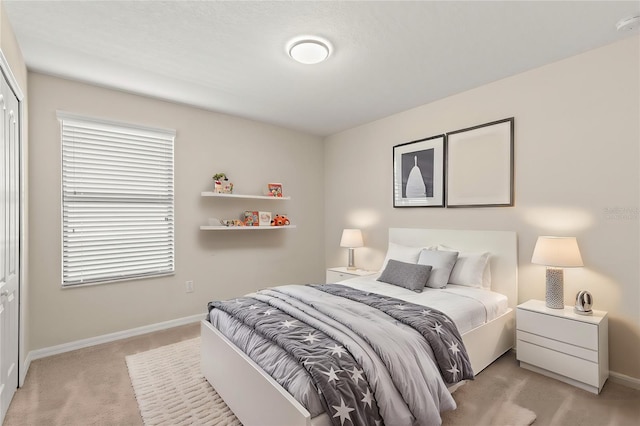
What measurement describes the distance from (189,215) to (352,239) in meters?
2.08

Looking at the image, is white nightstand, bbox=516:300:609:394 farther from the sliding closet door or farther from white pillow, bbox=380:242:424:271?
the sliding closet door

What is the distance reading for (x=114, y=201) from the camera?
3359 mm

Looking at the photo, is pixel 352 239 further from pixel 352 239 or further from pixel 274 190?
pixel 274 190

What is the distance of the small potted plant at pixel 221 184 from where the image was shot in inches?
155

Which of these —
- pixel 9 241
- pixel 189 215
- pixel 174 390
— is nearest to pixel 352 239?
pixel 189 215

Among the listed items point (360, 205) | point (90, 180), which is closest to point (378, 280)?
point (360, 205)

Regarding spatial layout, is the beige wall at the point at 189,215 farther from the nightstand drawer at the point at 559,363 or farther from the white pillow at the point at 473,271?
the nightstand drawer at the point at 559,363

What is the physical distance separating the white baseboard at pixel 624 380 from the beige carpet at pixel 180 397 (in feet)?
3.26

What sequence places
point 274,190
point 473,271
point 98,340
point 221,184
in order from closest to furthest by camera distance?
point 473,271 < point 98,340 < point 221,184 < point 274,190

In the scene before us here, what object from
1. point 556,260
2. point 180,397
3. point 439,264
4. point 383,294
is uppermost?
point 556,260

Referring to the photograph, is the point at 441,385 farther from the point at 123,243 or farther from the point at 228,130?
the point at 228,130

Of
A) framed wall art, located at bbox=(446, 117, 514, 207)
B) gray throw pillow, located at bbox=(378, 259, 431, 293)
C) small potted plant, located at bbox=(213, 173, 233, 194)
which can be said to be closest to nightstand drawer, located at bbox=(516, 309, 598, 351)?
gray throw pillow, located at bbox=(378, 259, 431, 293)

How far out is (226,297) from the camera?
4.16 m

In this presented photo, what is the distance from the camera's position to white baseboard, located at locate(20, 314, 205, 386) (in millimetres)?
2873
